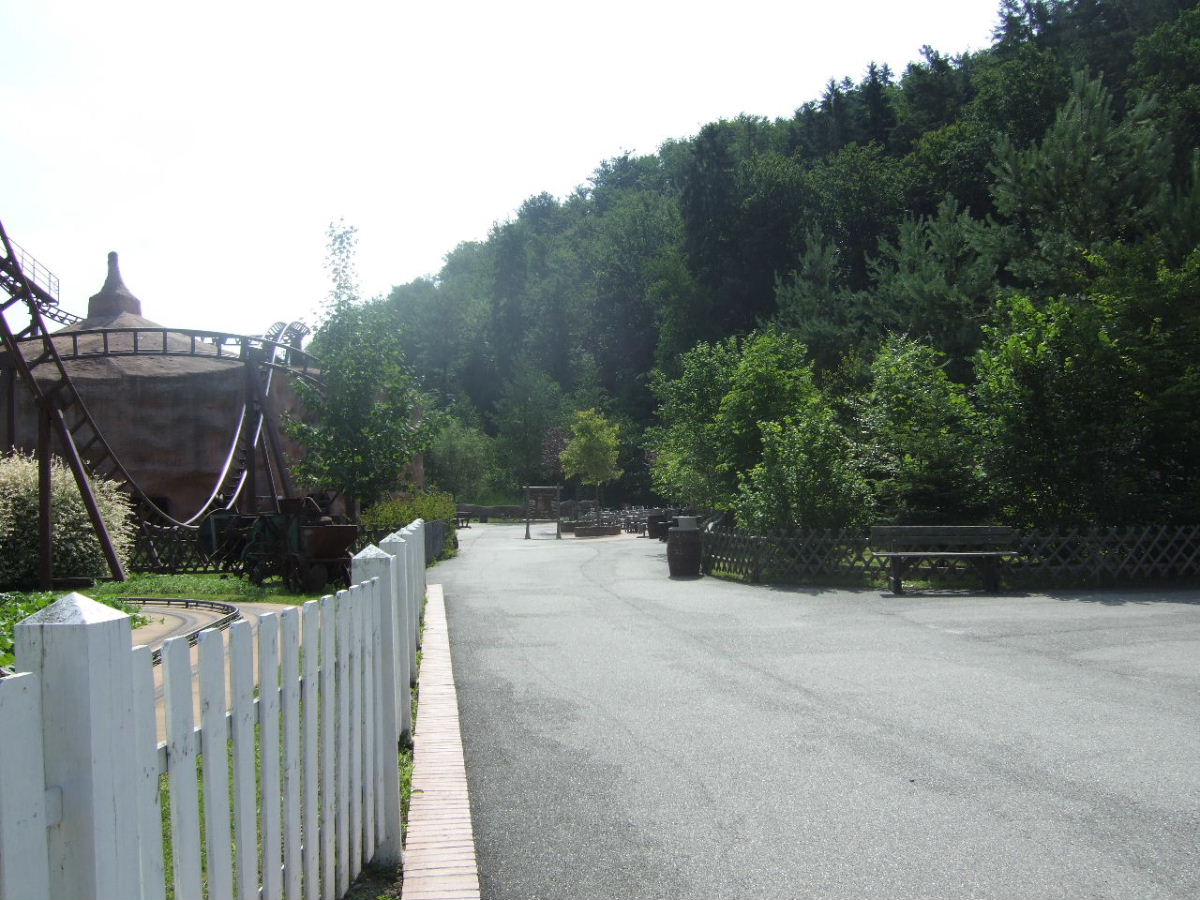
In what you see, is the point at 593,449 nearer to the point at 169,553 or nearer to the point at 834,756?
the point at 169,553

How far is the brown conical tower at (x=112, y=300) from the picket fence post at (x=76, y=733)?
144 ft

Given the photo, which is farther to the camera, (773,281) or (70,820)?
(773,281)

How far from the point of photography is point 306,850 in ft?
12.4

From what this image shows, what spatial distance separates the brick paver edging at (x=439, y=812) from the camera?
4496mm

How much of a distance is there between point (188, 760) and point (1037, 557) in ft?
59.4

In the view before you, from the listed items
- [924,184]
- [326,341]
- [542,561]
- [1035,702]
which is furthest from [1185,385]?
[924,184]

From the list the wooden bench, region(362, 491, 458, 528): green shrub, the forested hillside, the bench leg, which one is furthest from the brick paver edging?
region(362, 491, 458, 528): green shrub

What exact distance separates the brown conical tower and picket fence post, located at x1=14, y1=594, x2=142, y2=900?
43893 millimetres

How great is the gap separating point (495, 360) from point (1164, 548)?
7641 cm

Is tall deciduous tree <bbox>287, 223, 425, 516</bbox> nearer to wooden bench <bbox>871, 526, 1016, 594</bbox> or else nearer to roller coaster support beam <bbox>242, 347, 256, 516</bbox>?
roller coaster support beam <bbox>242, 347, 256, 516</bbox>

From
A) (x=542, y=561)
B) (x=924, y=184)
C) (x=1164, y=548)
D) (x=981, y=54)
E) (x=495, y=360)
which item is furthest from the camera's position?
(x=495, y=360)

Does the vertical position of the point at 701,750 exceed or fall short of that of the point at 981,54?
it falls short

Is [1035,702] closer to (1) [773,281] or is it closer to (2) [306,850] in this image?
(2) [306,850]

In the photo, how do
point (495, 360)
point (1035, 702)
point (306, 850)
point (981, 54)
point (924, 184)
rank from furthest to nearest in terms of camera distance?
point (495, 360) < point (981, 54) < point (924, 184) < point (1035, 702) < point (306, 850)
